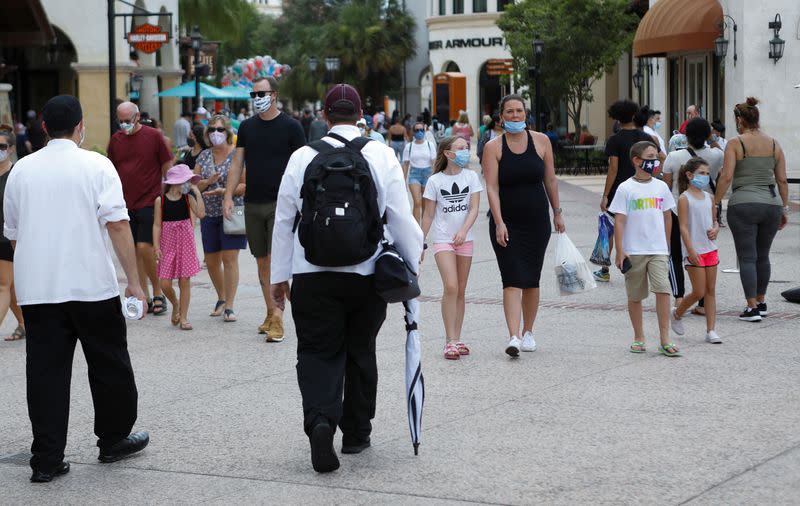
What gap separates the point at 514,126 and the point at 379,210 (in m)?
2.95

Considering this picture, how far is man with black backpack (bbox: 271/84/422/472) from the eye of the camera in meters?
5.85

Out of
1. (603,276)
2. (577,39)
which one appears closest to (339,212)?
(603,276)

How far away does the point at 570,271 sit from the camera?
9.25 meters

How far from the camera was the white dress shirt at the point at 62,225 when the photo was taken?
19.7ft

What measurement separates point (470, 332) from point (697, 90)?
22.2 m

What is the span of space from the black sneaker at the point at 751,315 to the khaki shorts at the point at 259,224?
12.7 feet

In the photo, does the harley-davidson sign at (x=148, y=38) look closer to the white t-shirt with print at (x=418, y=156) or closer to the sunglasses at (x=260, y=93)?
the white t-shirt with print at (x=418, y=156)

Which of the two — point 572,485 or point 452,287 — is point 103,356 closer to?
point 572,485

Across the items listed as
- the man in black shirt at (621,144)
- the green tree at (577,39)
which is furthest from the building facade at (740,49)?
the man in black shirt at (621,144)

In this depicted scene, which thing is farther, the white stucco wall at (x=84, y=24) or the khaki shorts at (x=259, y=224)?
the white stucco wall at (x=84, y=24)

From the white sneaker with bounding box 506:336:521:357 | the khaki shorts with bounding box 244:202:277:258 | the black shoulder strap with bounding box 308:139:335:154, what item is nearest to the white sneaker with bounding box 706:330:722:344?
the white sneaker with bounding box 506:336:521:357

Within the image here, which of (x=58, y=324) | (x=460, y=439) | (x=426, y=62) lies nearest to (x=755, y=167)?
(x=460, y=439)

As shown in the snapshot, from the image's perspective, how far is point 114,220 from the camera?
20.1 ft

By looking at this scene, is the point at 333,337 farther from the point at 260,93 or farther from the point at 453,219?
the point at 260,93
